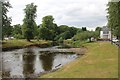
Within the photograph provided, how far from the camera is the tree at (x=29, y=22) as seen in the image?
11106cm

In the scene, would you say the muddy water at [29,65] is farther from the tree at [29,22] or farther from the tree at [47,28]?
the tree at [47,28]

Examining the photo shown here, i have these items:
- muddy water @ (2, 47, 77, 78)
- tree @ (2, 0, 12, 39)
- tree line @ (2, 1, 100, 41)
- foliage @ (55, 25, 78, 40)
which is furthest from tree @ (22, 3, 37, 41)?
muddy water @ (2, 47, 77, 78)

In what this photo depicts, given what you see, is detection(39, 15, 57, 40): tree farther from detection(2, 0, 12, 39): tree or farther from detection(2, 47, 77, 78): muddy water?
detection(2, 47, 77, 78): muddy water

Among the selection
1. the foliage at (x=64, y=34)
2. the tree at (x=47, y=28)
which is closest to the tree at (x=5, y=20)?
the tree at (x=47, y=28)

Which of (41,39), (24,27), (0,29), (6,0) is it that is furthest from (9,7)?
(41,39)

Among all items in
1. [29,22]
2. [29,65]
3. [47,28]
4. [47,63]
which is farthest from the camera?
[47,28]

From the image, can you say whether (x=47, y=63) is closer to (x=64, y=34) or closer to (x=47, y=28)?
(x=47, y=28)

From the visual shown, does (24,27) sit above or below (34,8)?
below

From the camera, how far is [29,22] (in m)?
112

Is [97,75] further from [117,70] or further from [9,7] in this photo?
[9,7]

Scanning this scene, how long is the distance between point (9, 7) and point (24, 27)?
96.9ft

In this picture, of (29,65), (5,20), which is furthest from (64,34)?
(29,65)

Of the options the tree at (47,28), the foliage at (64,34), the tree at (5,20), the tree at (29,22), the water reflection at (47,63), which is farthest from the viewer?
the foliage at (64,34)

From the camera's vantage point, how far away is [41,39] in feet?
422
